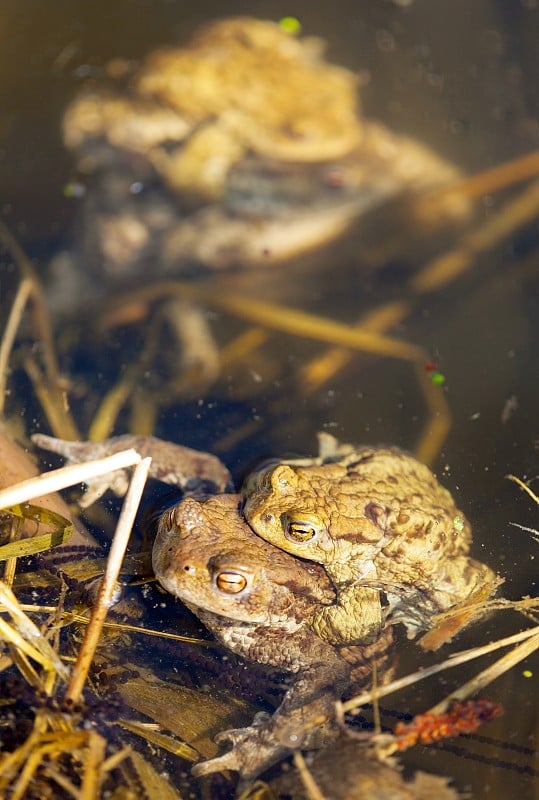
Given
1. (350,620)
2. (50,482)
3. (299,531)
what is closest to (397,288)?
(299,531)

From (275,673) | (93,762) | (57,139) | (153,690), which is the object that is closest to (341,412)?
(275,673)

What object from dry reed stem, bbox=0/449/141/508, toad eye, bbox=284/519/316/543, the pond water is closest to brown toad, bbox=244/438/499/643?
toad eye, bbox=284/519/316/543

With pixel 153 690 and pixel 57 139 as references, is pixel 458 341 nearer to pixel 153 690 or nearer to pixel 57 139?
pixel 153 690

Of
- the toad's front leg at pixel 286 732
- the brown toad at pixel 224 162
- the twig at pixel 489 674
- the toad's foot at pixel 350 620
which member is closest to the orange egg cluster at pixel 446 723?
the twig at pixel 489 674

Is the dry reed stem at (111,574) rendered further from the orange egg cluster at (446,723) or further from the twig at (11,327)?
the twig at (11,327)

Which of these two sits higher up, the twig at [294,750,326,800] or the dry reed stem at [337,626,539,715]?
the dry reed stem at [337,626,539,715]

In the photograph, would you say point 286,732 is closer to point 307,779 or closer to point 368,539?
point 307,779

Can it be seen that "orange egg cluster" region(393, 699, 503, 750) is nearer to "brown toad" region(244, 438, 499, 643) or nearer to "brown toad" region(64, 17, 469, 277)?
"brown toad" region(244, 438, 499, 643)
